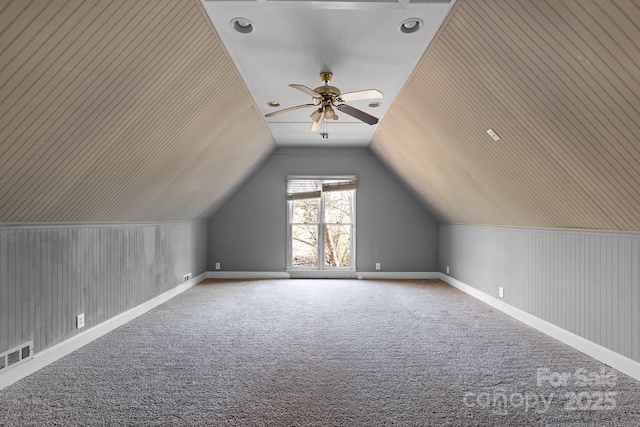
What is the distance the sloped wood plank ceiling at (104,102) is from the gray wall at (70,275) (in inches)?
7.7

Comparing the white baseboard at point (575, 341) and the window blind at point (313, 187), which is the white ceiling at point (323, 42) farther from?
the white baseboard at point (575, 341)

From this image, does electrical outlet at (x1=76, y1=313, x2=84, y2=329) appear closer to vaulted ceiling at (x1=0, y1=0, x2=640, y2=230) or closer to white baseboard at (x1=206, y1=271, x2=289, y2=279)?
vaulted ceiling at (x1=0, y1=0, x2=640, y2=230)

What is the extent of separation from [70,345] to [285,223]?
437 centimetres

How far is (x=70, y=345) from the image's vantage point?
325 cm

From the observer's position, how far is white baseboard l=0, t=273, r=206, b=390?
A: 264cm

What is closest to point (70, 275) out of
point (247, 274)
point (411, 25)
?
point (411, 25)

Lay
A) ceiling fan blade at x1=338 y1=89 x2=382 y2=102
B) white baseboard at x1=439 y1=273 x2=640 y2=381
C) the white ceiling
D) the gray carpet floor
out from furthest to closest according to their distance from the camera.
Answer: ceiling fan blade at x1=338 y1=89 x2=382 y2=102 → white baseboard at x1=439 y1=273 x2=640 y2=381 → the white ceiling → the gray carpet floor

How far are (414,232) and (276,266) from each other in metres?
2.91

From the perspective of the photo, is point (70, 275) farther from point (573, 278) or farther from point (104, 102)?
point (573, 278)

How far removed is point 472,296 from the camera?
559 centimetres

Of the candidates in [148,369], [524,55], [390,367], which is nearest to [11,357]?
[148,369]

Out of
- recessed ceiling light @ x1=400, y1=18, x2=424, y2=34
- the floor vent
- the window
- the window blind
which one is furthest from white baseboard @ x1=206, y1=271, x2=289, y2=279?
recessed ceiling light @ x1=400, y1=18, x2=424, y2=34

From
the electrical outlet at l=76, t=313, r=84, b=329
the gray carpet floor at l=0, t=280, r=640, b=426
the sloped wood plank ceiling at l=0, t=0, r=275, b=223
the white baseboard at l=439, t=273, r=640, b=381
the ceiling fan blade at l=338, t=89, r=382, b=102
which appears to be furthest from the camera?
the electrical outlet at l=76, t=313, r=84, b=329

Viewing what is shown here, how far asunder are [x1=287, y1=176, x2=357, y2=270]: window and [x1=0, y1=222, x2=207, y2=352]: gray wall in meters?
2.70
